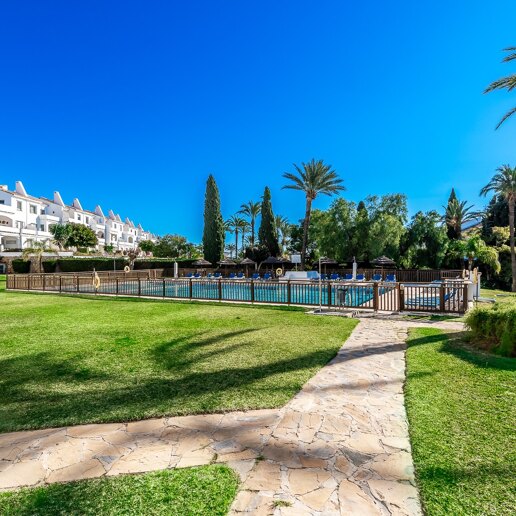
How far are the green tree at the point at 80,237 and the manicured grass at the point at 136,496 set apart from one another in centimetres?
6430

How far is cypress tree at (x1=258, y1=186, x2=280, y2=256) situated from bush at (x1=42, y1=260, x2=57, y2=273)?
2507 centimetres

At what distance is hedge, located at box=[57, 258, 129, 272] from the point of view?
119ft

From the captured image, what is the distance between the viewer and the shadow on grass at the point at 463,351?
5363 millimetres

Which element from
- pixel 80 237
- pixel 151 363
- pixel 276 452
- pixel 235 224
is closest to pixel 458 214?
pixel 235 224

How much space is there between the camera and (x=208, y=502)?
88.9 inches

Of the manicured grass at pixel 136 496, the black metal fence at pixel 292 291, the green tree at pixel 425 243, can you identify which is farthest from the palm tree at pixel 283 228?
the manicured grass at pixel 136 496

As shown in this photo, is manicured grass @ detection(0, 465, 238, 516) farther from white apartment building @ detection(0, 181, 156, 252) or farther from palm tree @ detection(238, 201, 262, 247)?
white apartment building @ detection(0, 181, 156, 252)

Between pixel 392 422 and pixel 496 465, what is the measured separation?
1.00 meters

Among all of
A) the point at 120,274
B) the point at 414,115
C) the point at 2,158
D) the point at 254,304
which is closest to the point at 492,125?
the point at 414,115

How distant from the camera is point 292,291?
46.9 feet

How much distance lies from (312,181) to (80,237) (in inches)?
1867

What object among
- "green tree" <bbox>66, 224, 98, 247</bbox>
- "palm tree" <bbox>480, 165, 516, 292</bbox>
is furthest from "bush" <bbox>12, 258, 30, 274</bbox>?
"palm tree" <bbox>480, 165, 516, 292</bbox>

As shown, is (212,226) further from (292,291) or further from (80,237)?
(80,237)

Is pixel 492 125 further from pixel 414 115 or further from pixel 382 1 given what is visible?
pixel 414 115
